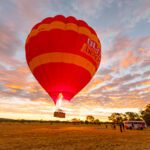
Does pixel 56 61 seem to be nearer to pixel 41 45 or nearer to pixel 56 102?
pixel 41 45

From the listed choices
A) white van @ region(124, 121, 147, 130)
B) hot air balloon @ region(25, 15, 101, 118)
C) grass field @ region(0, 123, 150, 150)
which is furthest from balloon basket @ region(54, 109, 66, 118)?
white van @ region(124, 121, 147, 130)

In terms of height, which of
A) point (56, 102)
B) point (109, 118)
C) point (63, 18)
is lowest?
point (56, 102)

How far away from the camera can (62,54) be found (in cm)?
1956

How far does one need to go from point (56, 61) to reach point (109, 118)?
6171 inches

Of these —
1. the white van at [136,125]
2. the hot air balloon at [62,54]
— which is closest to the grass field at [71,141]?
the hot air balloon at [62,54]

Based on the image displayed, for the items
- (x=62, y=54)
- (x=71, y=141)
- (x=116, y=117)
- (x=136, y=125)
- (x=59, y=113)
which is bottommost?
(x=71, y=141)

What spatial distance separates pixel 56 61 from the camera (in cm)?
1956

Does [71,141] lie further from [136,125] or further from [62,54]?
[136,125]

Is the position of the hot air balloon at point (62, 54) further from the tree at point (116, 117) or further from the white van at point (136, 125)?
the tree at point (116, 117)

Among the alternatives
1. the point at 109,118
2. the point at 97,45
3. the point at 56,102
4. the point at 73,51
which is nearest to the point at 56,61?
the point at 73,51

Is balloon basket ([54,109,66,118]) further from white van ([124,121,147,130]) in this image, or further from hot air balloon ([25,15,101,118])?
white van ([124,121,147,130])

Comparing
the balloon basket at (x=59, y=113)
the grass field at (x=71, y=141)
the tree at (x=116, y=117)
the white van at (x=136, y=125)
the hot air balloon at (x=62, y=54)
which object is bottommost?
the grass field at (x=71, y=141)

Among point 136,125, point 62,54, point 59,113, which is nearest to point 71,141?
point 59,113

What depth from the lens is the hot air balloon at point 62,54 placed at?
1958 centimetres
